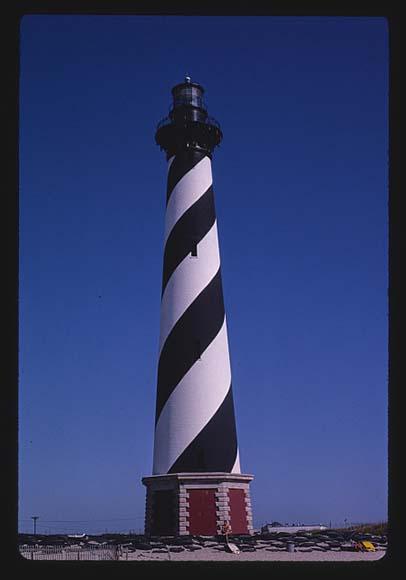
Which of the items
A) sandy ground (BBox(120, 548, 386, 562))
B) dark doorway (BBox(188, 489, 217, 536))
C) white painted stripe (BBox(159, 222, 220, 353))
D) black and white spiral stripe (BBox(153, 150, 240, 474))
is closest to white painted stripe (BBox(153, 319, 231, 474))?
black and white spiral stripe (BBox(153, 150, 240, 474))

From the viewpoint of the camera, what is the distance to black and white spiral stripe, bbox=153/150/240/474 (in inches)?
663

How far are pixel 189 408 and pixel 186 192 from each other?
541 cm

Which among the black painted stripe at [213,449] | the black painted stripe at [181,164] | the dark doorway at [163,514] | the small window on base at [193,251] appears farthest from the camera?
the black painted stripe at [181,164]

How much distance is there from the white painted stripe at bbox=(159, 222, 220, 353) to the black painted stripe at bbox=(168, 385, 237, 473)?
224 centimetres

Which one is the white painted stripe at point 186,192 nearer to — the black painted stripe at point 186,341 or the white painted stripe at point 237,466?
the black painted stripe at point 186,341

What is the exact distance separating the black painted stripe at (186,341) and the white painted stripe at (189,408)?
0.55 feet

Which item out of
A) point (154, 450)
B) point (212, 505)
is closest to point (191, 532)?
point (212, 505)

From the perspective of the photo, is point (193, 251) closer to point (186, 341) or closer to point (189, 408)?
point (186, 341)

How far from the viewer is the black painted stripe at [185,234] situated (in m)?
17.9

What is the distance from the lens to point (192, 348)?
56.5 ft

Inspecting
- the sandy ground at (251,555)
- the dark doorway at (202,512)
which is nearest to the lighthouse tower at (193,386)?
the dark doorway at (202,512)

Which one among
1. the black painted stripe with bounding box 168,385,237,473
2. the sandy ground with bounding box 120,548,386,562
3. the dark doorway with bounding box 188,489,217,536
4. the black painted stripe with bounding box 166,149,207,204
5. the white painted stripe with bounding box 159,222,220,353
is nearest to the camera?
the sandy ground with bounding box 120,548,386,562

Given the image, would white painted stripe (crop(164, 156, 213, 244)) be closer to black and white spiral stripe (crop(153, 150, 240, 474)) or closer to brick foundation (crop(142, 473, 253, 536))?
black and white spiral stripe (crop(153, 150, 240, 474))
